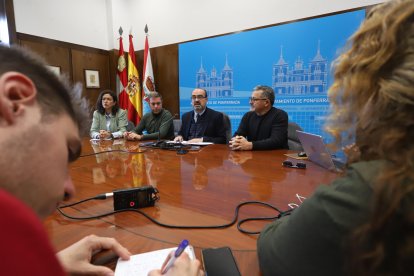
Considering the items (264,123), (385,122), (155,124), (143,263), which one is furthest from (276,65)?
(143,263)

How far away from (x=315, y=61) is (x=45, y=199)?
11.3 feet

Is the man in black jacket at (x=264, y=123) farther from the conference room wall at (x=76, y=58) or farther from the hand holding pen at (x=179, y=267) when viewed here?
the conference room wall at (x=76, y=58)

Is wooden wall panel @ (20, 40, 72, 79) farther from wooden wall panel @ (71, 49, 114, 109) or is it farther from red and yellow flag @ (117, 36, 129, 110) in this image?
red and yellow flag @ (117, 36, 129, 110)

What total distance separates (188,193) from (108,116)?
8.99 ft

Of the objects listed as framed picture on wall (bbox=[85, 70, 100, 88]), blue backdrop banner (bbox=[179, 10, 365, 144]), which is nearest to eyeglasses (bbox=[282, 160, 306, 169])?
blue backdrop banner (bbox=[179, 10, 365, 144])

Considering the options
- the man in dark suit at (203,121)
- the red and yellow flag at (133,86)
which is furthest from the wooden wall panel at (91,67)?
the man in dark suit at (203,121)

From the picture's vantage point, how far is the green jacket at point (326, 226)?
0.42 meters

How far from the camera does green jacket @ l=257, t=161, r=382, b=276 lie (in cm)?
42

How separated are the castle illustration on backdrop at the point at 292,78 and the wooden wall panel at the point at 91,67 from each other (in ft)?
7.17

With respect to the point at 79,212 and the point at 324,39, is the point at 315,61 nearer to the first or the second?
the point at 324,39

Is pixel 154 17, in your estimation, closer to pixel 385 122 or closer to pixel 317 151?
pixel 317 151

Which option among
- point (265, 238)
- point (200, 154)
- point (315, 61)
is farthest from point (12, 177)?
point (315, 61)

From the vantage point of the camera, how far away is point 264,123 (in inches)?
101

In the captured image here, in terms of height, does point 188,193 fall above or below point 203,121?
below
